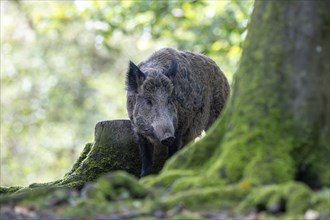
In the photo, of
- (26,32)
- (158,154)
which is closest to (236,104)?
(158,154)

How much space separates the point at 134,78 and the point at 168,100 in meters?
0.54

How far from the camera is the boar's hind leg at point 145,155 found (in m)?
10.6

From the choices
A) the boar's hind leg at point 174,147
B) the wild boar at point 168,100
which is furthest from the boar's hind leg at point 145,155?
the boar's hind leg at point 174,147

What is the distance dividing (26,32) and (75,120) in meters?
4.46

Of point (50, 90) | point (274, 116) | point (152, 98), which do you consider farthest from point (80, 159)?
point (50, 90)

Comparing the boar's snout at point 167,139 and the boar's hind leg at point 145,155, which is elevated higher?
the boar's snout at point 167,139

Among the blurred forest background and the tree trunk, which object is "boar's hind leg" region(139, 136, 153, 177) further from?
the blurred forest background

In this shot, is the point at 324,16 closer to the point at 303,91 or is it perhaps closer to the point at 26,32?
the point at 303,91

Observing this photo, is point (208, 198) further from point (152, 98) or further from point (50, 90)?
point (50, 90)

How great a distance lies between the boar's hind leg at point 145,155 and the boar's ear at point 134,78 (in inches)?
28.0

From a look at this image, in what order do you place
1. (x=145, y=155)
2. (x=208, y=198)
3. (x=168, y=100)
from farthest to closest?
(x=168, y=100), (x=145, y=155), (x=208, y=198)

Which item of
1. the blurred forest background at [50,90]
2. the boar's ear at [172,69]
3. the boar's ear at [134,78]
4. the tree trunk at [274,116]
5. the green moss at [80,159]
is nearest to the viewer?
the tree trunk at [274,116]

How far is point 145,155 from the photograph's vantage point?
1071 cm

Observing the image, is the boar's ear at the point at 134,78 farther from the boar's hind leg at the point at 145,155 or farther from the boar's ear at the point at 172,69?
the boar's hind leg at the point at 145,155
